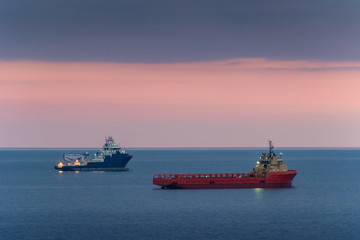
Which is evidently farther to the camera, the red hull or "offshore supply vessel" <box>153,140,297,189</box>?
the red hull

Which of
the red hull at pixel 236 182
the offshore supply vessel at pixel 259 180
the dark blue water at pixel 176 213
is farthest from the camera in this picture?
the red hull at pixel 236 182

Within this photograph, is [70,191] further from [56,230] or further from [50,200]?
[56,230]

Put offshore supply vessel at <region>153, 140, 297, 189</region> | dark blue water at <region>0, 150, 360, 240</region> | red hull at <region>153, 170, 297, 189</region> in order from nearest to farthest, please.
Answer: dark blue water at <region>0, 150, 360, 240</region>, offshore supply vessel at <region>153, 140, 297, 189</region>, red hull at <region>153, 170, 297, 189</region>

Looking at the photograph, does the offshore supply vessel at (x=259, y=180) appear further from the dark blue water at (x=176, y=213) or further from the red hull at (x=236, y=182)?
the dark blue water at (x=176, y=213)

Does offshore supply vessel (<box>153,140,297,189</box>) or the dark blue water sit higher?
offshore supply vessel (<box>153,140,297,189</box>)

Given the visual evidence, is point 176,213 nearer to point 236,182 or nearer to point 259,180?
point 236,182

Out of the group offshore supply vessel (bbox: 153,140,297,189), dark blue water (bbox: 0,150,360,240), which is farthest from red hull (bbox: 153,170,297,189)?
dark blue water (bbox: 0,150,360,240)

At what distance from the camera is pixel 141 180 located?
170m

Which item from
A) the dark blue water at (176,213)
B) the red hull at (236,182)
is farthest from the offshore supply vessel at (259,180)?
the dark blue water at (176,213)

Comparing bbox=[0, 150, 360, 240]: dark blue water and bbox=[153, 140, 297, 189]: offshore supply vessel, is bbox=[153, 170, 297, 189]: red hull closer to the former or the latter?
bbox=[153, 140, 297, 189]: offshore supply vessel

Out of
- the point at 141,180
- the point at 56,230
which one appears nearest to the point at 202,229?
the point at 56,230

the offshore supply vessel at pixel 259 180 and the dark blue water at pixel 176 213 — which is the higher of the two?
the offshore supply vessel at pixel 259 180

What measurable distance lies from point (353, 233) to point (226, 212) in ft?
73.6

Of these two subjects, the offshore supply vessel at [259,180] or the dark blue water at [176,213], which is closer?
the dark blue water at [176,213]
